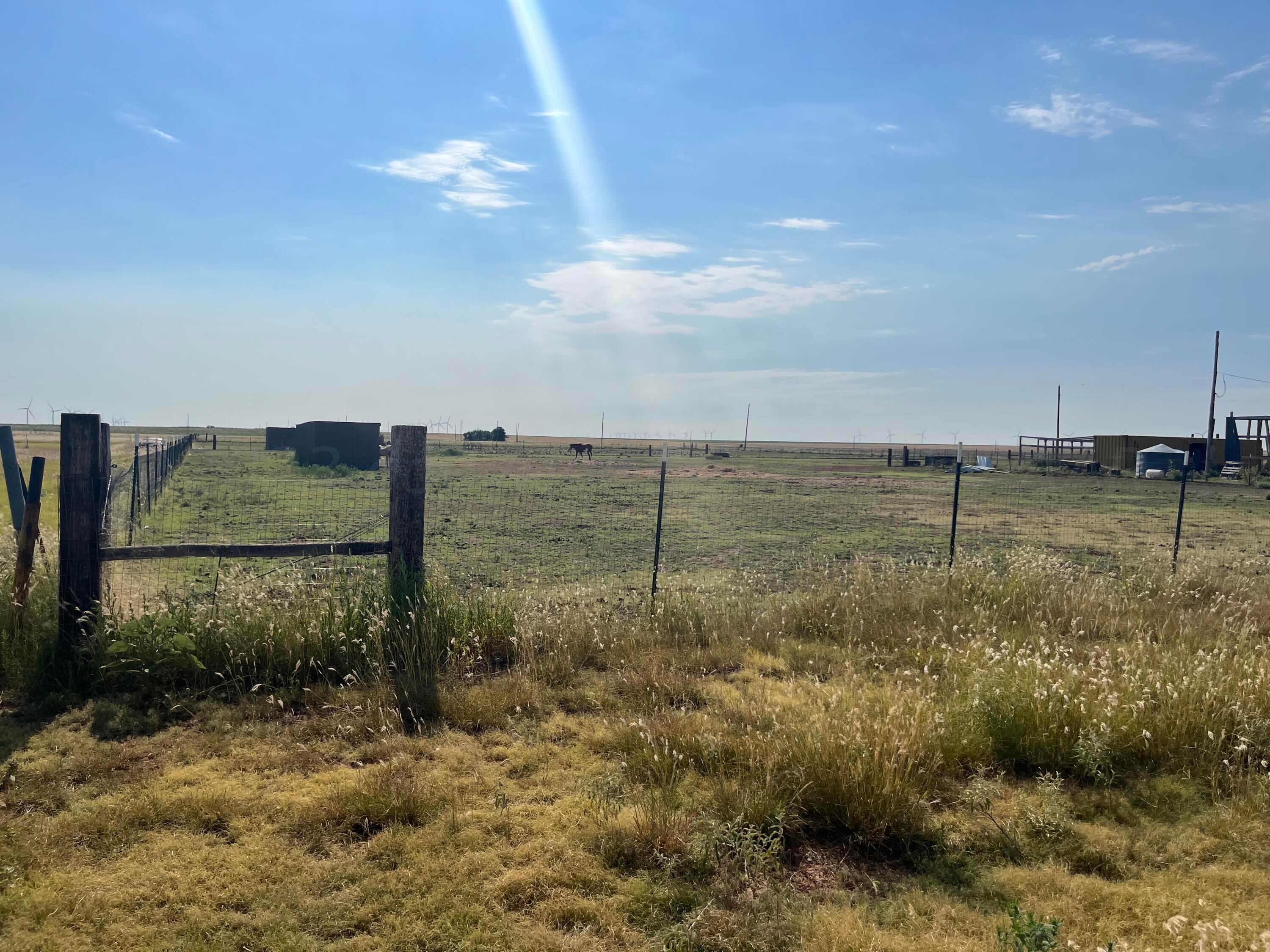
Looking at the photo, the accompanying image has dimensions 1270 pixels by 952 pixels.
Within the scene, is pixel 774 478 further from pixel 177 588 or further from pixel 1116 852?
pixel 1116 852

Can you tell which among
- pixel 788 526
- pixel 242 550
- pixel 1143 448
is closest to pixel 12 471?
pixel 242 550

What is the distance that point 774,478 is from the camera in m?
37.6

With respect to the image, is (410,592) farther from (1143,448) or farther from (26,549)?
(1143,448)

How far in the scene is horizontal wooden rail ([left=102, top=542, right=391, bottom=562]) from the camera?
5.77 meters

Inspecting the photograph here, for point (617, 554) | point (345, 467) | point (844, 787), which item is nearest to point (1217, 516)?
point (617, 554)

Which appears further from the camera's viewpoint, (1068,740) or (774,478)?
(774,478)

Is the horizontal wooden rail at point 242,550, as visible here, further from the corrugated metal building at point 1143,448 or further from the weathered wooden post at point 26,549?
the corrugated metal building at point 1143,448

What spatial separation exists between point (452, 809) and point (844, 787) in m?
1.92

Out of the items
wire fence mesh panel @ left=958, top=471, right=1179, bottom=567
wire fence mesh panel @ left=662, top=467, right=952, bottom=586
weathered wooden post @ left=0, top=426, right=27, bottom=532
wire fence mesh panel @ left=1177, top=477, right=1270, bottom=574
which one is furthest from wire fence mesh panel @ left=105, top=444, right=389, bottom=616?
wire fence mesh panel @ left=1177, top=477, right=1270, bottom=574

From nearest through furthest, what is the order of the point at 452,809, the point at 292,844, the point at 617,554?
the point at 292,844 → the point at 452,809 → the point at 617,554

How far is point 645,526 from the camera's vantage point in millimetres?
17875

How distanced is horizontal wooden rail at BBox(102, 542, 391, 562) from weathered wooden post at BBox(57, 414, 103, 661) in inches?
5.6

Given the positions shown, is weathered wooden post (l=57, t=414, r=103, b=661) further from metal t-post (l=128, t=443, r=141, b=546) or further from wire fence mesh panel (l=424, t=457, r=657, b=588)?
metal t-post (l=128, t=443, r=141, b=546)

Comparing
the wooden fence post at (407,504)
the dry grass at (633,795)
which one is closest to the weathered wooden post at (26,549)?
the dry grass at (633,795)
